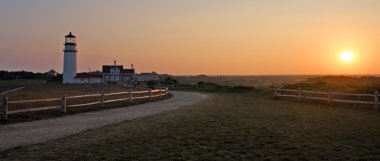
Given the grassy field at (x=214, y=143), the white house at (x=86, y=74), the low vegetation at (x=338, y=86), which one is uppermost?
the white house at (x=86, y=74)

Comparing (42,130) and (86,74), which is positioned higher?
(86,74)

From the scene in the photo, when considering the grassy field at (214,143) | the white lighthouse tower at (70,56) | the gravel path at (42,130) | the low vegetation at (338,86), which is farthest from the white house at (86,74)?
the grassy field at (214,143)

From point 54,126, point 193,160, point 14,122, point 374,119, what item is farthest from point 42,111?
point 374,119

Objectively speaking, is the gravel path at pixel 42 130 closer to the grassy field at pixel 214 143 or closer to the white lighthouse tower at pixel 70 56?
the grassy field at pixel 214 143

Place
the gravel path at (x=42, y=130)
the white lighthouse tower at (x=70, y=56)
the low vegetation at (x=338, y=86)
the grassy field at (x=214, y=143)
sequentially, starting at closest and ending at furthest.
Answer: the grassy field at (x=214, y=143)
the gravel path at (x=42, y=130)
the low vegetation at (x=338, y=86)
the white lighthouse tower at (x=70, y=56)

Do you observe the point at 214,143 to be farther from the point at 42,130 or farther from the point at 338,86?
the point at 338,86

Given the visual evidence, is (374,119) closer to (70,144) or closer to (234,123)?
(234,123)

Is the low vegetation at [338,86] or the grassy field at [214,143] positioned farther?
the low vegetation at [338,86]

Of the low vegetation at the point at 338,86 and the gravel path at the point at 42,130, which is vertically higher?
the low vegetation at the point at 338,86

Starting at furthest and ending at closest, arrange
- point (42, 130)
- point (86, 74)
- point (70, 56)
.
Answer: point (86, 74) < point (70, 56) < point (42, 130)

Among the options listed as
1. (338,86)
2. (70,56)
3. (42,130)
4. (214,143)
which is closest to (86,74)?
(70,56)

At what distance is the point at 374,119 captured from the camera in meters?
16.8

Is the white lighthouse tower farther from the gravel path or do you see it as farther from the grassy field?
the grassy field

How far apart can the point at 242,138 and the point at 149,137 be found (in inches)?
97.5
